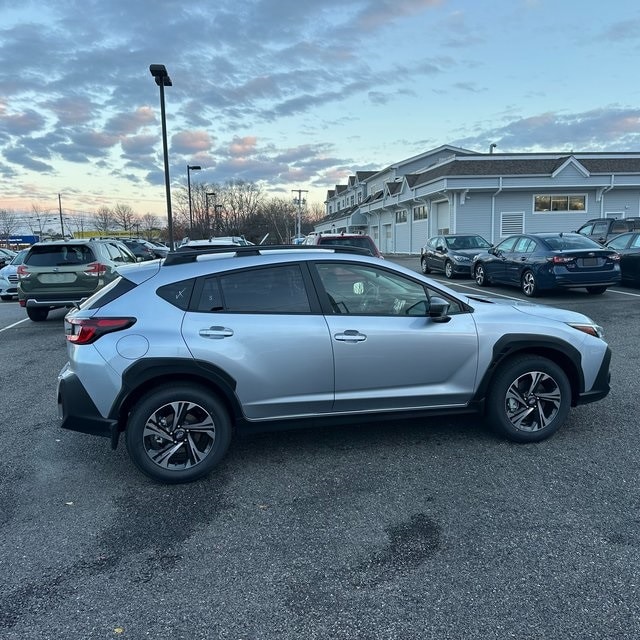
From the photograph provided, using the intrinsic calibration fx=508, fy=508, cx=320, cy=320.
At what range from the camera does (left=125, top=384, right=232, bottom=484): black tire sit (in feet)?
11.7

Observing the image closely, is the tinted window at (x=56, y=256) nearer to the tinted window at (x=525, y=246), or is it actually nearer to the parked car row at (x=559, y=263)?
the parked car row at (x=559, y=263)

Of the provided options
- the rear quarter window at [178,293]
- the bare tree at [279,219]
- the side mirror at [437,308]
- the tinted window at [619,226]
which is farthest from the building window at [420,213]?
the bare tree at [279,219]

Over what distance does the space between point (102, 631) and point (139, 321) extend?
193 cm

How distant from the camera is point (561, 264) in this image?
11484 mm

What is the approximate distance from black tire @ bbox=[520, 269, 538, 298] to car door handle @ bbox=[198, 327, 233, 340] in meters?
10.1

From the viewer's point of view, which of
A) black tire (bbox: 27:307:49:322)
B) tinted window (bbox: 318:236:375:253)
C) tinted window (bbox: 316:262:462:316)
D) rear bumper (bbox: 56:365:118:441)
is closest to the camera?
rear bumper (bbox: 56:365:118:441)

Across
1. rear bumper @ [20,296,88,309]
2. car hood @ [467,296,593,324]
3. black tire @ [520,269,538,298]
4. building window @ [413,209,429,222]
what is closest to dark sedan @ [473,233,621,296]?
black tire @ [520,269,538,298]

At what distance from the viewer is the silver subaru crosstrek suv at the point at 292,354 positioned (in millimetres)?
3576

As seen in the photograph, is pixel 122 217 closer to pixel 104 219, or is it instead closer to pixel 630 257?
pixel 104 219

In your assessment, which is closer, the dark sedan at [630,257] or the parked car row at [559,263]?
the parked car row at [559,263]

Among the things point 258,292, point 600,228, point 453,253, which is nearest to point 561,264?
point 453,253

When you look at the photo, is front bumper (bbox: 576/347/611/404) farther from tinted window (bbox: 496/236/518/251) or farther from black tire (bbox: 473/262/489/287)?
black tire (bbox: 473/262/489/287)

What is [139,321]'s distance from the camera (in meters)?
3.60

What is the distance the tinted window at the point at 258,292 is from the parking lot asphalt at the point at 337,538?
48.9 inches
